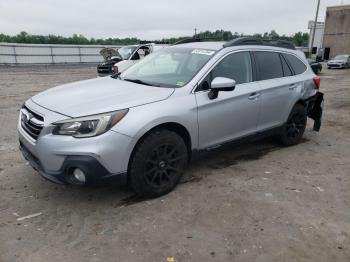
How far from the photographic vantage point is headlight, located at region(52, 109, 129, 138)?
10.9 feet

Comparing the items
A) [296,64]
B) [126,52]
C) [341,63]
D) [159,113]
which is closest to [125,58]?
[126,52]

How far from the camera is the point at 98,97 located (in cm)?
374

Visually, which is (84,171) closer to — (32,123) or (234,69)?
(32,123)

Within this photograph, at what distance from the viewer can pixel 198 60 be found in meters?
4.43

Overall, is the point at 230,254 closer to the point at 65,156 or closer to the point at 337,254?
the point at 337,254

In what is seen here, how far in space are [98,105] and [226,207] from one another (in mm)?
1727

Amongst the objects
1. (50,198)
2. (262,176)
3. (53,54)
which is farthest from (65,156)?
(53,54)

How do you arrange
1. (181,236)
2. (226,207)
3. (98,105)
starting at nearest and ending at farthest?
1. (181,236)
2. (98,105)
3. (226,207)

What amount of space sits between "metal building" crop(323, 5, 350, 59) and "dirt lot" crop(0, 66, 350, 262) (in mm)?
52672

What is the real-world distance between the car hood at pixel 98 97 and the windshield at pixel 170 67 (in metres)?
0.24

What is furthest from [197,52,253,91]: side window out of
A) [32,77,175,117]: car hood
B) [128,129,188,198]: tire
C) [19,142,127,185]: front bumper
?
[19,142,127,185]: front bumper

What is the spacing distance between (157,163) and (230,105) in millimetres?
1282

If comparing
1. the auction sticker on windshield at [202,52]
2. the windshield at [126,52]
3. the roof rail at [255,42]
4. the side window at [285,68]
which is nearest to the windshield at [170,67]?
the auction sticker on windshield at [202,52]

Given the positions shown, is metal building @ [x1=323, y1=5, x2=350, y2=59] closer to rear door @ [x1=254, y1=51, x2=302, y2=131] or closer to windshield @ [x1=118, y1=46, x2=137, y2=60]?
windshield @ [x1=118, y1=46, x2=137, y2=60]
